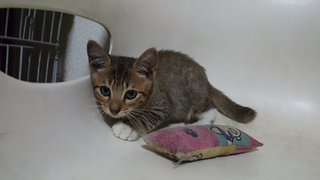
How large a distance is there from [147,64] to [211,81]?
21.1 inches

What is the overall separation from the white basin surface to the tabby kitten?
0.06 meters

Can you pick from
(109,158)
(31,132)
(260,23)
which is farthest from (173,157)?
(260,23)

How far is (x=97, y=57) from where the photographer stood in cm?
136

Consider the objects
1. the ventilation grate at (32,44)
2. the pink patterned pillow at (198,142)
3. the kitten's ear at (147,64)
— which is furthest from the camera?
the ventilation grate at (32,44)

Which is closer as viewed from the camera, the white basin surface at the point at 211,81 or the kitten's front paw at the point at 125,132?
the white basin surface at the point at 211,81

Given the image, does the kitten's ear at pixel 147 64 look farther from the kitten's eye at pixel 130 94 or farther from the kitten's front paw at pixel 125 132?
the kitten's front paw at pixel 125 132

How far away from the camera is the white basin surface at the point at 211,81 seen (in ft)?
3.92

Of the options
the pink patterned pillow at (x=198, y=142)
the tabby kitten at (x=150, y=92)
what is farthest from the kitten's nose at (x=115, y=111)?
the pink patterned pillow at (x=198, y=142)

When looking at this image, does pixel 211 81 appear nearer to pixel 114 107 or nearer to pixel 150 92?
pixel 150 92

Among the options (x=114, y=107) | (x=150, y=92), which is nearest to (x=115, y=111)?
(x=114, y=107)

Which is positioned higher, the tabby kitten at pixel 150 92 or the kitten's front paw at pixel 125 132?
the tabby kitten at pixel 150 92

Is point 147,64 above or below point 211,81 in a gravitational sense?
above

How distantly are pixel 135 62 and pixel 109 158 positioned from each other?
12.5 inches

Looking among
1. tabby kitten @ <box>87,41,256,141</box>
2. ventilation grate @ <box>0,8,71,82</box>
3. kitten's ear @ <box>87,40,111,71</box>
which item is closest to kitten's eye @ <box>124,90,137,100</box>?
tabby kitten @ <box>87,41,256,141</box>
